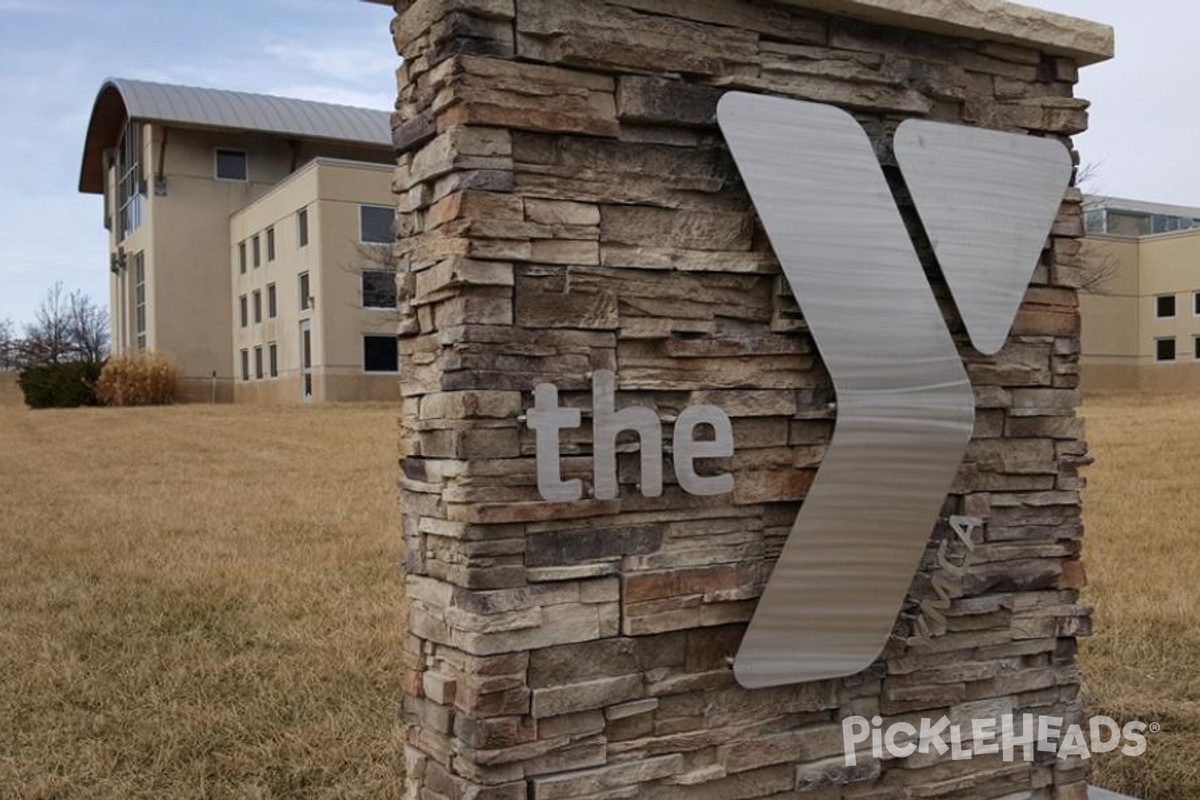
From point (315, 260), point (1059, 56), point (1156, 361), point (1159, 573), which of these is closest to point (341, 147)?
point (315, 260)

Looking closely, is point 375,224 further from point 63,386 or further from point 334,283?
point 63,386

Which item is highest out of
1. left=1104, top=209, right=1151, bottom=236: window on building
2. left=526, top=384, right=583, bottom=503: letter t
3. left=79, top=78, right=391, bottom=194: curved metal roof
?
left=79, top=78, right=391, bottom=194: curved metal roof

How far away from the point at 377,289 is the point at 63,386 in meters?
7.85

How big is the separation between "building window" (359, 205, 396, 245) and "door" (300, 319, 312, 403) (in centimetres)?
245

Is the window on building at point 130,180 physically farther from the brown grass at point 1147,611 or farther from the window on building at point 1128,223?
the window on building at point 1128,223

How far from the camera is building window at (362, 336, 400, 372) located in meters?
26.6

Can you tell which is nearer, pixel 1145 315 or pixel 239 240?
pixel 239 240

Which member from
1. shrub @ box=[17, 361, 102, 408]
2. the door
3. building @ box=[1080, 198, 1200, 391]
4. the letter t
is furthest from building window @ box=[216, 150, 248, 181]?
the letter t

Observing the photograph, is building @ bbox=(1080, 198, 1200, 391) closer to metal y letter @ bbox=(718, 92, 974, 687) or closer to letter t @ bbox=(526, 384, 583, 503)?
metal y letter @ bbox=(718, 92, 974, 687)

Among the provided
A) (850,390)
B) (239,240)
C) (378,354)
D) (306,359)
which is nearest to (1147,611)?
(850,390)

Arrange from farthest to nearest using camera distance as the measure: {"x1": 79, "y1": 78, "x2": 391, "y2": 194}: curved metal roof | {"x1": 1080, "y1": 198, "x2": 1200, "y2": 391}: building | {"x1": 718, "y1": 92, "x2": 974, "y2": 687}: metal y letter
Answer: {"x1": 1080, "y1": 198, "x2": 1200, "y2": 391}: building
{"x1": 79, "y1": 78, "x2": 391, "y2": 194}: curved metal roof
{"x1": 718, "y1": 92, "x2": 974, "y2": 687}: metal y letter

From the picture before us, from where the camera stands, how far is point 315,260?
26.0 metres

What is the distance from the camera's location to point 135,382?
89.4 feet

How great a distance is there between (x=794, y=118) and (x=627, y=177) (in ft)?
1.81
